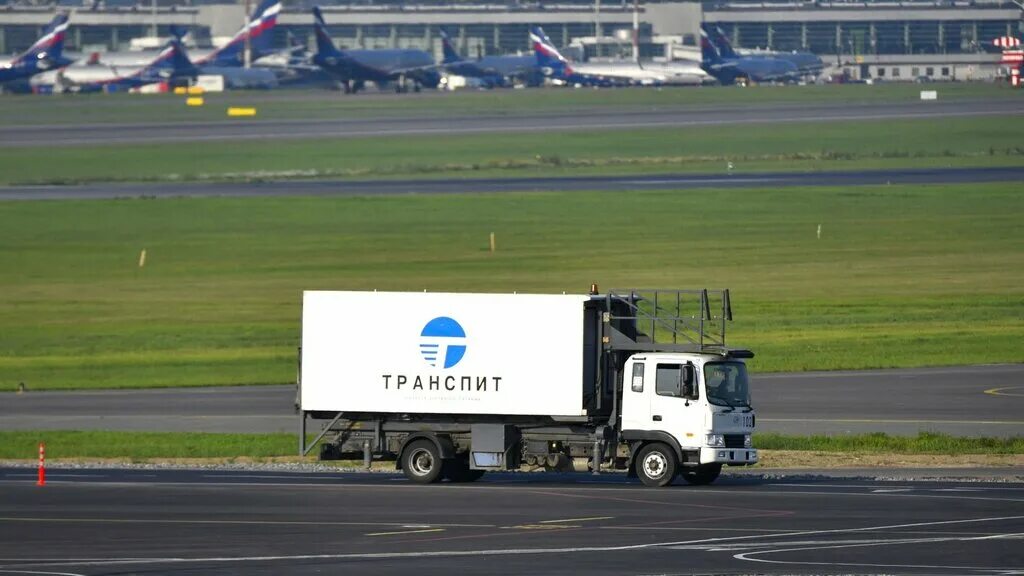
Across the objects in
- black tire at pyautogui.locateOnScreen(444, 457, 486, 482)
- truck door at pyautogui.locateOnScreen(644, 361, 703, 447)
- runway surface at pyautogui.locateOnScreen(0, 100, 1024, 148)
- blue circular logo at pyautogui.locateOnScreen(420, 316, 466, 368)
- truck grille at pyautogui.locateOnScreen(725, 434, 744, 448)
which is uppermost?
runway surface at pyautogui.locateOnScreen(0, 100, 1024, 148)

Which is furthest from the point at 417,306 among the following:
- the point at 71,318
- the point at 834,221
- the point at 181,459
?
the point at 834,221

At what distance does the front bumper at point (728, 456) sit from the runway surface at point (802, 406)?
35.1 ft

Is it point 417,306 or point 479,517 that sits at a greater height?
point 417,306

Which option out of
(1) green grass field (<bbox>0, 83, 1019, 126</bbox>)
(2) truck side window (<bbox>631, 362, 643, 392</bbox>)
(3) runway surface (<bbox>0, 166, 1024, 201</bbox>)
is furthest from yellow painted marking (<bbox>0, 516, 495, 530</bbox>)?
(1) green grass field (<bbox>0, 83, 1019, 126</bbox>)

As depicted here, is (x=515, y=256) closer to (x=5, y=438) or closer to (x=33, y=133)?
(x=5, y=438)

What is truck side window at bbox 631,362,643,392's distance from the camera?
3788cm

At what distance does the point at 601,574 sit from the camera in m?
25.6

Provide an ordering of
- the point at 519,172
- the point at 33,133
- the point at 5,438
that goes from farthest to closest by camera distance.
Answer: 1. the point at 33,133
2. the point at 519,172
3. the point at 5,438

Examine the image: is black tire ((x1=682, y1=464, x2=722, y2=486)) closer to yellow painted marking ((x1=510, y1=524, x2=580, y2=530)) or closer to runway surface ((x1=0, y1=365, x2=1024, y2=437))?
yellow painted marking ((x1=510, y1=524, x2=580, y2=530))

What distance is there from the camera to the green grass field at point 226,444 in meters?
44.7

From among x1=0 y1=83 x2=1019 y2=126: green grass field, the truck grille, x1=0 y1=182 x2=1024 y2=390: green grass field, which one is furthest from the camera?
x1=0 y1=83 x2=1019 y2=126: green grass field

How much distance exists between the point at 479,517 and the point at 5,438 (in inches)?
906

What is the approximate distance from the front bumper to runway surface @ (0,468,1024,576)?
27.0 inches

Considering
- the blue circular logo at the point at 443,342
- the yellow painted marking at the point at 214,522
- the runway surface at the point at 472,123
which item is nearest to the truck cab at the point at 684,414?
the blue circular logo at the point at 443,342
